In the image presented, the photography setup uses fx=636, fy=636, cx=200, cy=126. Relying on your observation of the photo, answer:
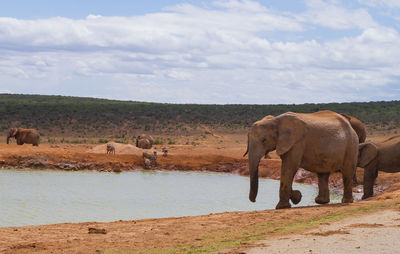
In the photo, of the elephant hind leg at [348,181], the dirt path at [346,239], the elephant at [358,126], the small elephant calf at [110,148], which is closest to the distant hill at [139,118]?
the small elephant calf at [110,148]

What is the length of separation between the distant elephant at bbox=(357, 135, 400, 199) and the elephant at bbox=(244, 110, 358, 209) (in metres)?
4.83

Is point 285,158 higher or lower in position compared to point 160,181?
higher

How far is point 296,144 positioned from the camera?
53.1ft

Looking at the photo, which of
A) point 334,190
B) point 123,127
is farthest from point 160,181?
point 123,127

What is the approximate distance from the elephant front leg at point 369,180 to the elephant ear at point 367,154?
229mm

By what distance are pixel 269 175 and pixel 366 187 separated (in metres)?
12.4

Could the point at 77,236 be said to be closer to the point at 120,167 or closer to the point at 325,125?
the point at 325,125

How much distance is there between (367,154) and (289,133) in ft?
21.4

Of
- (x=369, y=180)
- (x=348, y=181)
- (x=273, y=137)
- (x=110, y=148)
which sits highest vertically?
(x=273, y=137)

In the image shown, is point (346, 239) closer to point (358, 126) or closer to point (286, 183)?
point (286, 183)

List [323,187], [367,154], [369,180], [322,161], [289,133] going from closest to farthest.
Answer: [289,133], [322,161], [323,187], [369,180], [367,154]

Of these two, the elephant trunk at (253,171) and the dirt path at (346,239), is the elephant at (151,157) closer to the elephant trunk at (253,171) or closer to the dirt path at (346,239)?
the elephant trunk at (253,171)

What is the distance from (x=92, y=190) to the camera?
25516mm

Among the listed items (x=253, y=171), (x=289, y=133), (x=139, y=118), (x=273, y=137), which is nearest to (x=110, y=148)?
(x=273, y=137)
